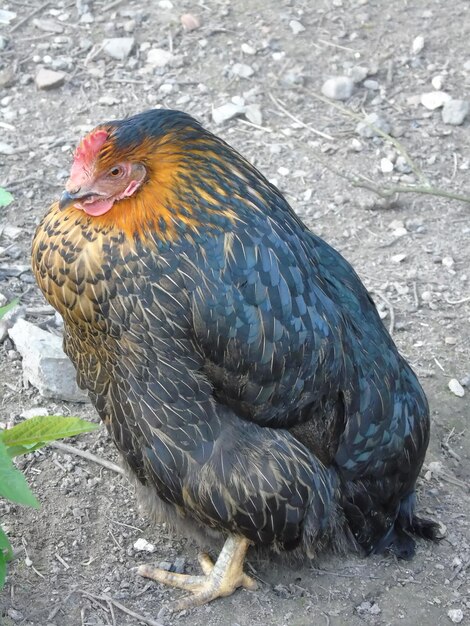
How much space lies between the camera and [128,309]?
317 cm

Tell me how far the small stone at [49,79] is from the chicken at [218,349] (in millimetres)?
2837

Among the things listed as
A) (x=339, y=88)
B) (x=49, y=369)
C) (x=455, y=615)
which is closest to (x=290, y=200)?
(x=339, y=88)

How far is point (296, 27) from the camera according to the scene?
6.43m

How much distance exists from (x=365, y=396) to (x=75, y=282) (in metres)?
1.12

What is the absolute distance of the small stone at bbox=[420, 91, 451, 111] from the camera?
6016 millimetres

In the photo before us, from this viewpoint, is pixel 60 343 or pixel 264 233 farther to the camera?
pixel 60 343

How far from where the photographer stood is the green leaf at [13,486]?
2773 mm

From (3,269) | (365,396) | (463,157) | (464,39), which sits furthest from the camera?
(464,39)

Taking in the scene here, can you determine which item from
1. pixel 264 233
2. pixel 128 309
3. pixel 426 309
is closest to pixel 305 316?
pixel 264 233

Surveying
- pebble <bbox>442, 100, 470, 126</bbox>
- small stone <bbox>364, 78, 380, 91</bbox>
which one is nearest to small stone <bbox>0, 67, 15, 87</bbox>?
small stone <bbox>364, 78, 380, 91</bbox>

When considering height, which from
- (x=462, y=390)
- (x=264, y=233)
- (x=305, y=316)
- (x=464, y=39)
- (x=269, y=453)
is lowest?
(x=462, y=390)

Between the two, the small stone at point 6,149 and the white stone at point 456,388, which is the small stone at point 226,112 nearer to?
the small stone at point 6,149

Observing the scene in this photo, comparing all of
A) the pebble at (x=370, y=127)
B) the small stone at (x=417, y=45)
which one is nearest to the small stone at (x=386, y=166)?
the pebble at (x=370, y=127)

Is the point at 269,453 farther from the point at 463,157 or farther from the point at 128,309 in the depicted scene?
the point at 463,157
